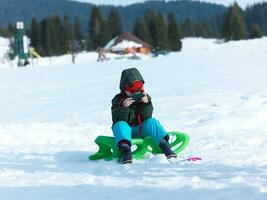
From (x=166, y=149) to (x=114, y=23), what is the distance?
95440mm

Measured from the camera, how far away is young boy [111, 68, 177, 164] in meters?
6.34

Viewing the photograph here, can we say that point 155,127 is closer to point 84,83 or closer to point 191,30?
point 84,83

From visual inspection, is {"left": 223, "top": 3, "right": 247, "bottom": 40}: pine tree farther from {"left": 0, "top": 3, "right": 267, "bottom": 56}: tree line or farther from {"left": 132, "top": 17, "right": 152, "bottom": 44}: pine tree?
{"left": 132, "top": 17, "right": 152, "bottom": 44}: pine tree

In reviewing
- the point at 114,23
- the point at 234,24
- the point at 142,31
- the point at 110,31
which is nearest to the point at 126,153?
the point at 234,24

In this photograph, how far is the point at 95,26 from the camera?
97.5m

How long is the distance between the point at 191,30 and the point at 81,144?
4993 inches

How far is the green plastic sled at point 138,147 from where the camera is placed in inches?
254

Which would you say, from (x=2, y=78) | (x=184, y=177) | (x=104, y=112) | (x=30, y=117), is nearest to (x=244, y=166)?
(x=184, y=177)

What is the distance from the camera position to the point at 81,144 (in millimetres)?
8055

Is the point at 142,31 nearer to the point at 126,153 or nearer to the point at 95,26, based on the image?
the point at 95,26

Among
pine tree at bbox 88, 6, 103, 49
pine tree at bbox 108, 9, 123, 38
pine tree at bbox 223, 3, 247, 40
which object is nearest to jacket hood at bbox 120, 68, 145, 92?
pine tree at bbox 223, 3, 247, 40

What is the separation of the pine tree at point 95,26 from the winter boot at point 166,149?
90124 mm

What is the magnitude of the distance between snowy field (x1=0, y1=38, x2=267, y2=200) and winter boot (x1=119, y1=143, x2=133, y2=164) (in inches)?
3.8

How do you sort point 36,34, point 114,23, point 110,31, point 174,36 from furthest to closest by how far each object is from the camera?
1. point 114,23
2. point 110,31
3. point 36,34
4. point 174,36
